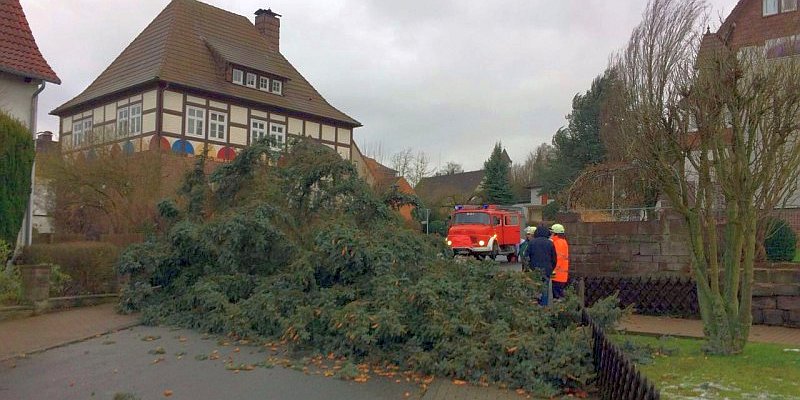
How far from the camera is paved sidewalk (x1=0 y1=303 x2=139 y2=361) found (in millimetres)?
9484

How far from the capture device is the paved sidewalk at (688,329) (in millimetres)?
10742

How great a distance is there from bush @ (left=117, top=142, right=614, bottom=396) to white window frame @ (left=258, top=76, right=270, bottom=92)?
79.8 ft

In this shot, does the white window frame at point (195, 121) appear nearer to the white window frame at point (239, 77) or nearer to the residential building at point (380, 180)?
the white window frame at point (239, 77)

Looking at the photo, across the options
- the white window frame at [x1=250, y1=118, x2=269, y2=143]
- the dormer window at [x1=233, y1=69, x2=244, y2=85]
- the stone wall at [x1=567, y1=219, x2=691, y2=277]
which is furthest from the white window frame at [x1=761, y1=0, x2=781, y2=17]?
the dormer window at [x1=233, y1=69, x2=244, y2=85]

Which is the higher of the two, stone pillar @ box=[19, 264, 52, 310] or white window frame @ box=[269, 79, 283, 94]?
white window frame @ box=[269, 79, 283, 94]

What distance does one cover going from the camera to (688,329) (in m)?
11.7

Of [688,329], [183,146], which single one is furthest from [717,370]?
[183,146]

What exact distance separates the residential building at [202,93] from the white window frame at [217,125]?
50 mm

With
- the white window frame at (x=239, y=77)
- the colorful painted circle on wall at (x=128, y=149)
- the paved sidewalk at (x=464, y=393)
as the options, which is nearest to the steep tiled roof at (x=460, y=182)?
the white window frame at (x=239, y=77)

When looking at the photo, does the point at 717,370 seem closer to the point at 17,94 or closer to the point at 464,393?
the point at 464,393

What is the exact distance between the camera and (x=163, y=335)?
10422 mm

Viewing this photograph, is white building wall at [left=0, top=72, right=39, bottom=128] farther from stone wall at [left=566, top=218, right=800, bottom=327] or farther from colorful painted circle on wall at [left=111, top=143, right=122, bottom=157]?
stone wall at [left=566, top=218, right=800, bottom=327]

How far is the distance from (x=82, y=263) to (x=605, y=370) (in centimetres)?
1111

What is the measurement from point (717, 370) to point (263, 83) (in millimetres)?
33608
